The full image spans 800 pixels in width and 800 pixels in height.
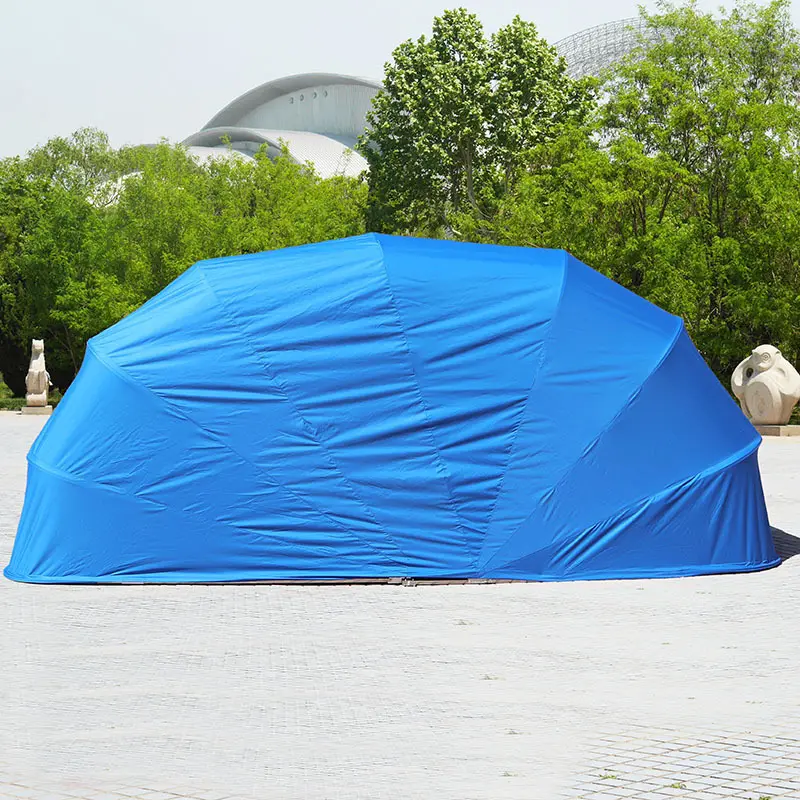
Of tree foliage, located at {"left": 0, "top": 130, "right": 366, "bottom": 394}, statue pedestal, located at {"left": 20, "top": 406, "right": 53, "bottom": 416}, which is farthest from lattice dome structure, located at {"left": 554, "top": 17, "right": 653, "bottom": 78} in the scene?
statue pedestal, located at {"left": 20, "top": 406, "right": 53, "bottom": 416}

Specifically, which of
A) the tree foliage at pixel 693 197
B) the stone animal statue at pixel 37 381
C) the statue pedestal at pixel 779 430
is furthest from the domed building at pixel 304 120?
the statue pedestal at pixel 779 430

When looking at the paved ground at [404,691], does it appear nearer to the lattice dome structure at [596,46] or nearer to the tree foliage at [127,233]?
the tree foliage at [127,233]

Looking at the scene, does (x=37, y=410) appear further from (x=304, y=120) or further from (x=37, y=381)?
(x=304, y=120)

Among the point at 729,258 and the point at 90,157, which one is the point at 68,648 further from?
the point at 90,157

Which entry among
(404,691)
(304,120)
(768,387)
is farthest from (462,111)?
(304,120)

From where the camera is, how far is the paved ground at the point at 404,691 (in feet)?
16.9

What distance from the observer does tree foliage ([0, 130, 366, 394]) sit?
4359 cm

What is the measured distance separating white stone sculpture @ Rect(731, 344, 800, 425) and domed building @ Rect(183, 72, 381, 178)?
47.6 meters

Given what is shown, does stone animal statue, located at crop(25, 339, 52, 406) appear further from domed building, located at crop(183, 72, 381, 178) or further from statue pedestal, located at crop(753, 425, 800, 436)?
domed building, located at crop(183, 72, 381, 178)

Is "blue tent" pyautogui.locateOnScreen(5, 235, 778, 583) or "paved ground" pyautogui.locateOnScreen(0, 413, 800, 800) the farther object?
"blue tent" pyautogui.locateOnScreen(5, 235, 778, 583)

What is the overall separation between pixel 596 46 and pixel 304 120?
22551 mm

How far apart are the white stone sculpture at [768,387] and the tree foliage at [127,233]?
62.4 feet

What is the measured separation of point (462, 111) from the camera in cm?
4694

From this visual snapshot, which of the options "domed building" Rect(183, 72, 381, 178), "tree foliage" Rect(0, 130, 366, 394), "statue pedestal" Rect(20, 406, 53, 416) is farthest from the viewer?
"domed building" Rect(183, 72, 381, 178)
